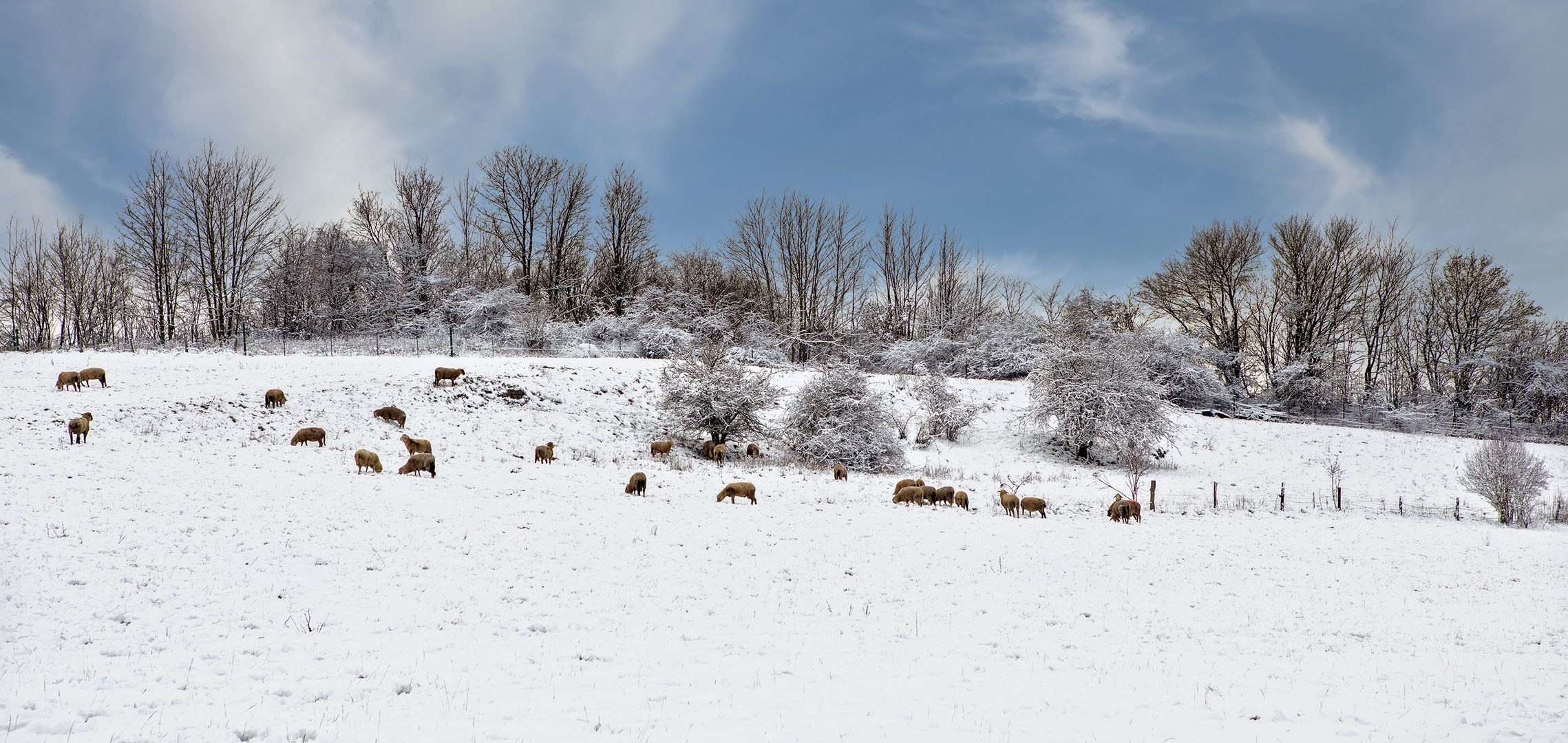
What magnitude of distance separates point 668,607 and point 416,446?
1233 cm

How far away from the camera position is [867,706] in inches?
241

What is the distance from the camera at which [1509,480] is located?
2309 centimetres

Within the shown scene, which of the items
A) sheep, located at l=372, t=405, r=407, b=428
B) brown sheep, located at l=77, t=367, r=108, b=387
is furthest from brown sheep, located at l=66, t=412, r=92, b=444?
sheep, located at l=372, t=405, r=407, b=428

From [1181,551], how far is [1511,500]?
19301 millimetres

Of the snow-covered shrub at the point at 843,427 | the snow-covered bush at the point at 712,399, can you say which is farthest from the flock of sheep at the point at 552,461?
the snow-covered bush at the point at 712,399

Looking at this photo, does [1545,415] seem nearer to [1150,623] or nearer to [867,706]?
[1150,623]

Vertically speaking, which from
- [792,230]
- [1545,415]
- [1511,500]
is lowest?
[1511,500]

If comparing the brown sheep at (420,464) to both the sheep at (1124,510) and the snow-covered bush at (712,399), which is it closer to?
the snow-covered bush at (712,399)

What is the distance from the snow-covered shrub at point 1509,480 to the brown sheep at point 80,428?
4370 cm

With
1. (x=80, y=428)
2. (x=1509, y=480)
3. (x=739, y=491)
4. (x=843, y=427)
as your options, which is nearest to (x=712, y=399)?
(x=843, y=427)

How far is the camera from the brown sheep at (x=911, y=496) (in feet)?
60.4

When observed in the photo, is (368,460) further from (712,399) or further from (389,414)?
(712,399)

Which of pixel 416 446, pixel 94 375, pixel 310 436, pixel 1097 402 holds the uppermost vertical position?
pixel 94 375

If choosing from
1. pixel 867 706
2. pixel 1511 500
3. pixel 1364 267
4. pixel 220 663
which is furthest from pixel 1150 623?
pixel 1364 267
